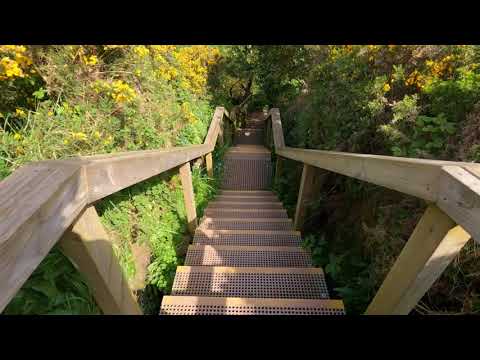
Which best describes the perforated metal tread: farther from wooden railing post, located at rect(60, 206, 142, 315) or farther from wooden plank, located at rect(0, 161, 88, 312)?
wooden plank, located at rect(0, 161, 88, 312)

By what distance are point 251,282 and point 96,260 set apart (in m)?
1.42

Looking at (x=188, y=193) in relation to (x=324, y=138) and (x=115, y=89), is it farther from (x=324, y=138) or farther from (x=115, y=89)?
(x=324, y=138)

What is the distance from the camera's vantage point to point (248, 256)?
246 centimetres

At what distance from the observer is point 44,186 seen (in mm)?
663

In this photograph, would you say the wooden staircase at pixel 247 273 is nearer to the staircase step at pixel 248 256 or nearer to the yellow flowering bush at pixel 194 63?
the staircase step at pixel 248 256

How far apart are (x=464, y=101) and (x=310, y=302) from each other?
6.24ft

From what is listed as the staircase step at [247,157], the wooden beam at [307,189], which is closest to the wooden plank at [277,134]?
the staircase step at [247,157]

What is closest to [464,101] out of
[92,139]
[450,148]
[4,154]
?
[450,148]

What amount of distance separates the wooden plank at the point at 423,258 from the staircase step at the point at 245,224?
2.17 meters

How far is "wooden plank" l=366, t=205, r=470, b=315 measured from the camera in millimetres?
851

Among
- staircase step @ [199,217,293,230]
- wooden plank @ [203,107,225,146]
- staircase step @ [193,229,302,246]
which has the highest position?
wooden plank @ [203,107,225,146]

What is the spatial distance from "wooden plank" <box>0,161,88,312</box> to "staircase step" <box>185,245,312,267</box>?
68.4 inches

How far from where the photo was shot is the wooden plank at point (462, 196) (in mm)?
663

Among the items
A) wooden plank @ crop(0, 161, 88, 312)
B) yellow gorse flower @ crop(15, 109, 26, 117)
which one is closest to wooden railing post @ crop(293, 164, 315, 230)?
wooden plank @ crop(0, 161, 88, 312)
